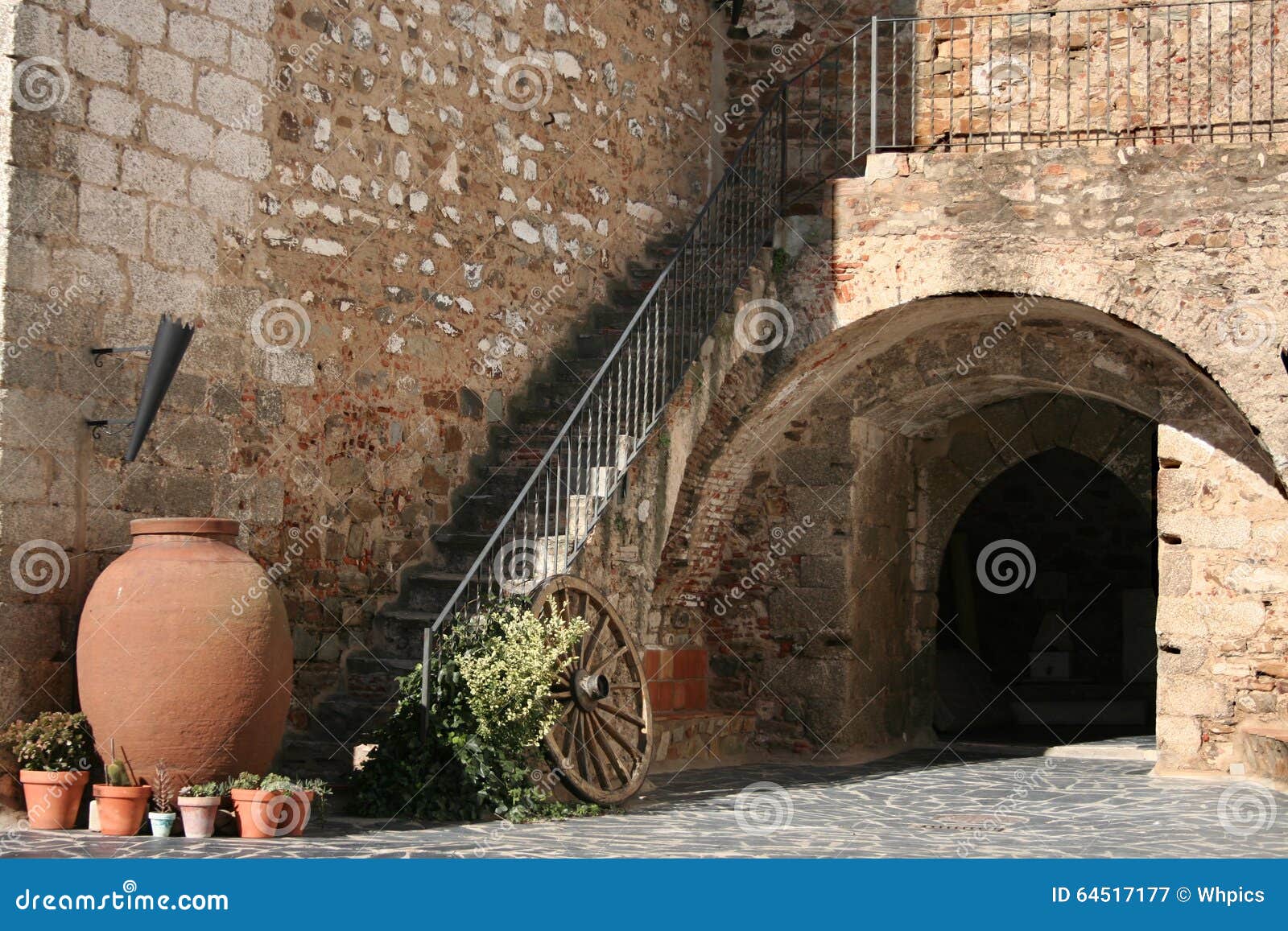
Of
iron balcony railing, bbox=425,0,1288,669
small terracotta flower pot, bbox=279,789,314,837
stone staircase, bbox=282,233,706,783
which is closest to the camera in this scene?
small terracotta flower pot, bbox=279,789,314,837

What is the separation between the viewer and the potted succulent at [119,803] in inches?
235

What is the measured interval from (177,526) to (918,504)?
21.1 ft

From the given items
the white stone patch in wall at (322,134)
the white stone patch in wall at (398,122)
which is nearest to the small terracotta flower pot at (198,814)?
the white stone patch in wall at (322,134)

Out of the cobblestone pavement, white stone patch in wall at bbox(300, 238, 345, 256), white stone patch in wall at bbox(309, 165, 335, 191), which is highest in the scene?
white stone patch in wall at bbox(309, 165, 335, 191)

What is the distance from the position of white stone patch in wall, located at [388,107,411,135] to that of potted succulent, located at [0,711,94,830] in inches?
137

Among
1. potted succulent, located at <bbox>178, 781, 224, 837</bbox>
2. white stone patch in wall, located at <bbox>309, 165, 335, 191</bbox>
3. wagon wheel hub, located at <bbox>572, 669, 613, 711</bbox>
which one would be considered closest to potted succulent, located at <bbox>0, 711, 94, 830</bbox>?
potted succulent, located at <bbox>178, 781, 224, 837</bbox>

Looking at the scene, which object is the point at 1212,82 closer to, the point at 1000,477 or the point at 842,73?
the point at 842,73

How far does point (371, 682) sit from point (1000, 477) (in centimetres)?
816

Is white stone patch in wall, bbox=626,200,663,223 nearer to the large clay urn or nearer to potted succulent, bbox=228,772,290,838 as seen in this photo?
the large clay urn

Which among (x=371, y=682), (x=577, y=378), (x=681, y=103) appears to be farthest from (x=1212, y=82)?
(x=371, y=682)

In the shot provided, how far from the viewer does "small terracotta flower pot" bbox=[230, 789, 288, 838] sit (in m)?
6.02

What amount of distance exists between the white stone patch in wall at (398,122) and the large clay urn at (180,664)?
280cm

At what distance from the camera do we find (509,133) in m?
9.09

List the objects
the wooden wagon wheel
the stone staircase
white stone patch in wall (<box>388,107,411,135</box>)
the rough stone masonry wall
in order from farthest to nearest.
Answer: white stone patch in wall (<box>388,107,411,135</box>) → the stone staircase → the wooden wagon wheel → the rough stone masonry wall
